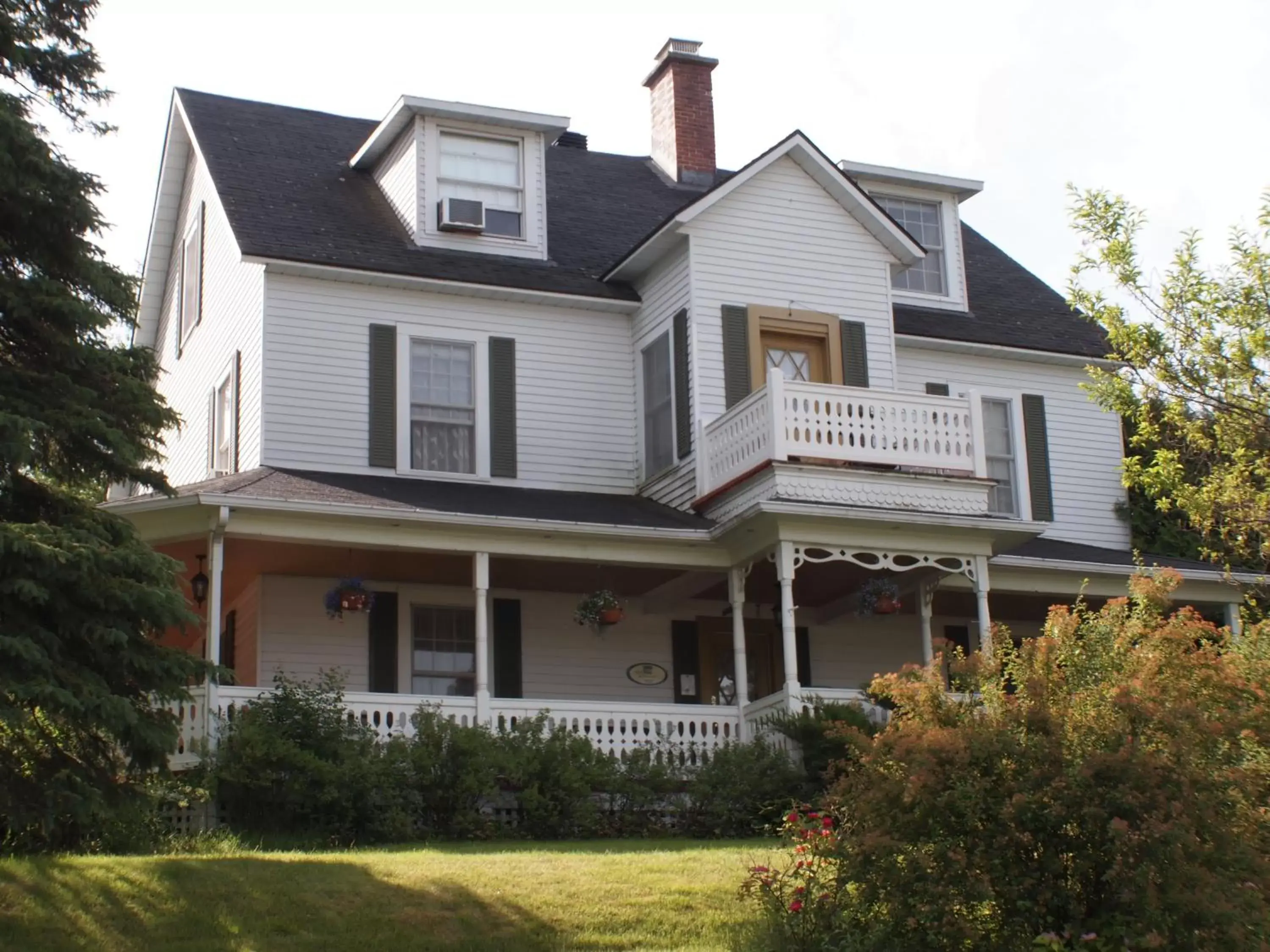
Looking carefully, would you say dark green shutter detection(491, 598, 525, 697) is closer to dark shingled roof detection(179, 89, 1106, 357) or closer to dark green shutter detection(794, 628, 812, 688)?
dark green shutter detection(794, 628, 812, 688)

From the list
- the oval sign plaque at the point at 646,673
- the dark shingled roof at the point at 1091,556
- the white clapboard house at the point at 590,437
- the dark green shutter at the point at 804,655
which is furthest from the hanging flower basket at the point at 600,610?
the dark shingled roof at the point at 1091,556

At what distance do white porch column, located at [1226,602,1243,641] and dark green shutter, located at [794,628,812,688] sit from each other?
5103mm

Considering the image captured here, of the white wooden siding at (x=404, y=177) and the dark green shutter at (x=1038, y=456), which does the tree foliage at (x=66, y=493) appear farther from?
the dark green shutter at (x=1038, y=456)

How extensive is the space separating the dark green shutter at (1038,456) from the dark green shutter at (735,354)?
181 inches

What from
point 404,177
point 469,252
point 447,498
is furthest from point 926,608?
point 404,177

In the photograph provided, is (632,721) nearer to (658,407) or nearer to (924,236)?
(658,407)

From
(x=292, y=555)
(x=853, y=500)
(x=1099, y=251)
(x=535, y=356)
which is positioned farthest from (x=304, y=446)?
(x=1099, y=251)

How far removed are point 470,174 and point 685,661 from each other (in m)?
6.69

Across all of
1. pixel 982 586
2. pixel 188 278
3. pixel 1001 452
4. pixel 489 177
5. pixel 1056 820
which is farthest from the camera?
pixel 188 278

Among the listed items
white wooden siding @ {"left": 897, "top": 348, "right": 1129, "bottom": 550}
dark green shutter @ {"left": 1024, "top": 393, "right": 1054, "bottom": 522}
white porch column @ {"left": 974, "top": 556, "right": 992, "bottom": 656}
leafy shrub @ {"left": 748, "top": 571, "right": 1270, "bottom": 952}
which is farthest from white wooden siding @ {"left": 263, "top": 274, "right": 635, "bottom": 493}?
leafy shrub @ {"left": 748, "top": 571, "right": 1270, "bottom": 952}

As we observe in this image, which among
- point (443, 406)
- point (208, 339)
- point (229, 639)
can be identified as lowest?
point (229, 639)

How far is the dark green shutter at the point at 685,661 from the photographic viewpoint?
20922 mm

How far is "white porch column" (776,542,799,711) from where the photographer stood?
18.2 meters

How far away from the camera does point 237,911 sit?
1166 centimetres
